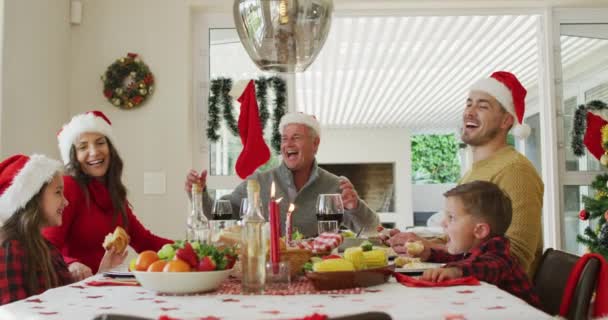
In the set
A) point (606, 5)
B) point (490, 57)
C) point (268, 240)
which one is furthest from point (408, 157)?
point (268, 240)

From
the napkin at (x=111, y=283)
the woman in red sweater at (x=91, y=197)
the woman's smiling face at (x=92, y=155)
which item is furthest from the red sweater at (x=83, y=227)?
the napkin at (x=111, y=283)

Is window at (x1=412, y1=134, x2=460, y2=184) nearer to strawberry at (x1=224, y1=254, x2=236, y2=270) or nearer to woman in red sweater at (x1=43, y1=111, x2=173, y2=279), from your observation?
woman in red sweater at (x1=43, y1=111, x2=173, y2=279)

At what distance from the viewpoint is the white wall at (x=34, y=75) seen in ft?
10.8

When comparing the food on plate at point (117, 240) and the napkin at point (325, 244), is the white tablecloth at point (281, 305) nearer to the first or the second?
the napkin at point (325, 244)

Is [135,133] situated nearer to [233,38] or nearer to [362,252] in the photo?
[233,38]

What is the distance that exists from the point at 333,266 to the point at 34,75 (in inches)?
110

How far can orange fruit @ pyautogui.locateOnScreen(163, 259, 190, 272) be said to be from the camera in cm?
144

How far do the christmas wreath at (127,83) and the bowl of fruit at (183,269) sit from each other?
2.74 m

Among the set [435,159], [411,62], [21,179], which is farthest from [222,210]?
[435,159]

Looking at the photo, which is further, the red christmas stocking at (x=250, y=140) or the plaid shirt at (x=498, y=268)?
the red christmas stocking at (x=250, y=140)

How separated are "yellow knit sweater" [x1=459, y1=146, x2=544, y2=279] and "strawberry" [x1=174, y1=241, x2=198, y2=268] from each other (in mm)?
1168

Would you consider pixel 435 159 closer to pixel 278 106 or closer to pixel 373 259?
pixel 278 106

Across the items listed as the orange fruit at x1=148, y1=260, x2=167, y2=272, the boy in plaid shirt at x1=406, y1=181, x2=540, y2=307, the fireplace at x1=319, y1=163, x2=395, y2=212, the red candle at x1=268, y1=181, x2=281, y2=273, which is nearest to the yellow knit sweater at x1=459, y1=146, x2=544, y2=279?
the boy in plaid shirt at x1=406, y1=181, x2=540, y2=307

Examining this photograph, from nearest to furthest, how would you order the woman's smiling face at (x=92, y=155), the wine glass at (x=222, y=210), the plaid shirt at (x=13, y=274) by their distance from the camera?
the plaid shirt at (x=13, y=274) < the wine glass at (x=222, y=210) < the woman's smiling face at (x=92, y=155)
